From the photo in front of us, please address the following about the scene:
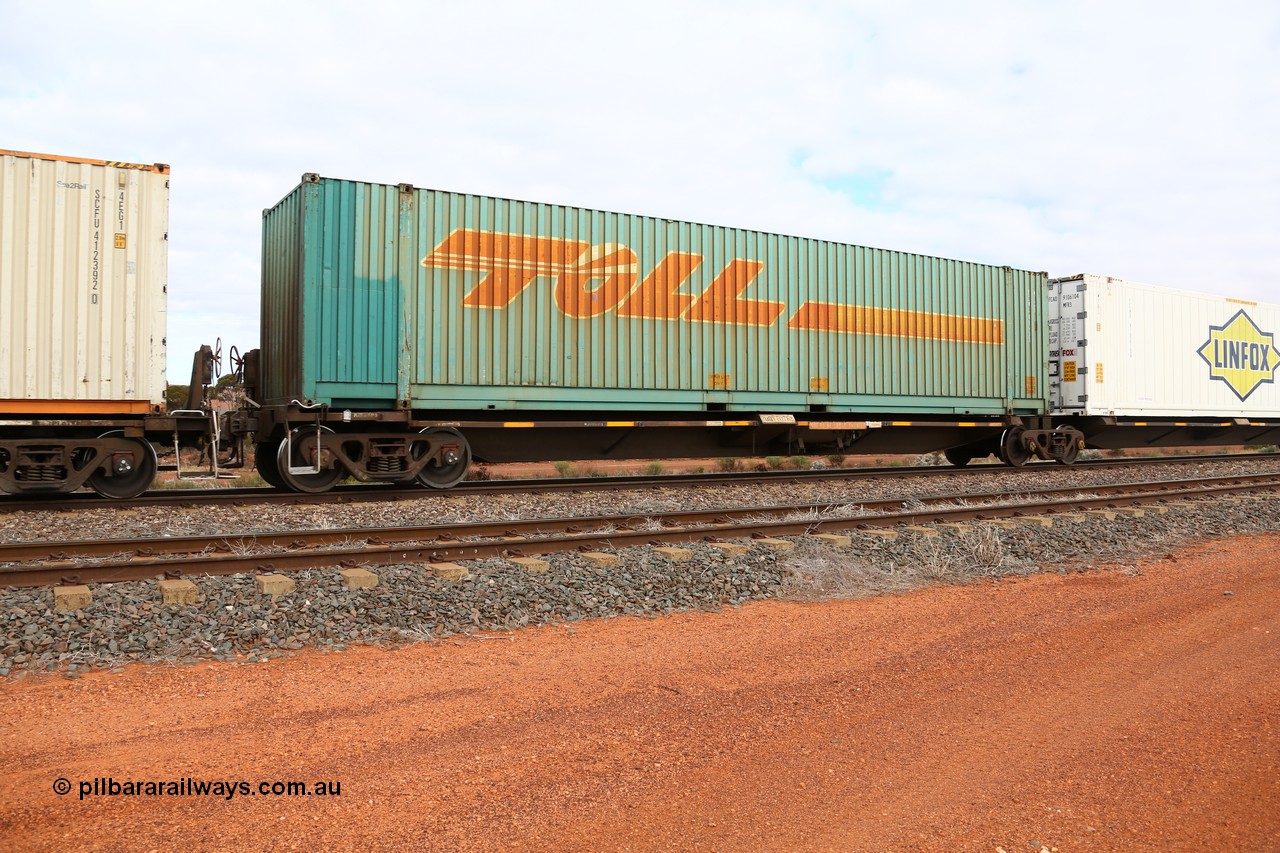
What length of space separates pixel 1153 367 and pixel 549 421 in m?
13.1

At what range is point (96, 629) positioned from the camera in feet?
15.2

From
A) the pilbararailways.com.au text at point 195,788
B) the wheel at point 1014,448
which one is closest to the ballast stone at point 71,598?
the pilbararailways.com.au text at point 195,788

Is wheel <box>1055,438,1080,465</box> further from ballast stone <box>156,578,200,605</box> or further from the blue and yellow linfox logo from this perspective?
ballast stone <box>156,578,200,605</box>

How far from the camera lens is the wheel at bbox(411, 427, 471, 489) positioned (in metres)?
10.8

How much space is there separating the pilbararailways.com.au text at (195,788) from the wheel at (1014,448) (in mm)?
15023

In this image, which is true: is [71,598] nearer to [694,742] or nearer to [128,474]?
[694,742]

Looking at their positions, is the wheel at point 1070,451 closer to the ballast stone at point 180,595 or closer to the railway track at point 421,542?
the railway track at point 421,542

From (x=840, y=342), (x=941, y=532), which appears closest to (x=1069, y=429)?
(x=840, y=342)

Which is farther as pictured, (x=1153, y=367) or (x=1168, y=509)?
(x=1153, y=367)

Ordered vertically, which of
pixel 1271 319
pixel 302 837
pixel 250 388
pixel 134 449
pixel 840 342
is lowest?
pixel 302 837

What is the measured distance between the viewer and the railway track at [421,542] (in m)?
5.75

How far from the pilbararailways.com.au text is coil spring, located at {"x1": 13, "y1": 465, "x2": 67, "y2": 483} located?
7128mm

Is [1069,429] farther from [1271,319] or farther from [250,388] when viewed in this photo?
[250,388]

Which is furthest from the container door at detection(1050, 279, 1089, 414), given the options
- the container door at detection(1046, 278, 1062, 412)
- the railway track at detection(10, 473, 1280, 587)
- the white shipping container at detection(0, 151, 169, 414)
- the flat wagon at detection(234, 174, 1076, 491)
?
the white shipping container at detection(0, 151, 169, 414)
